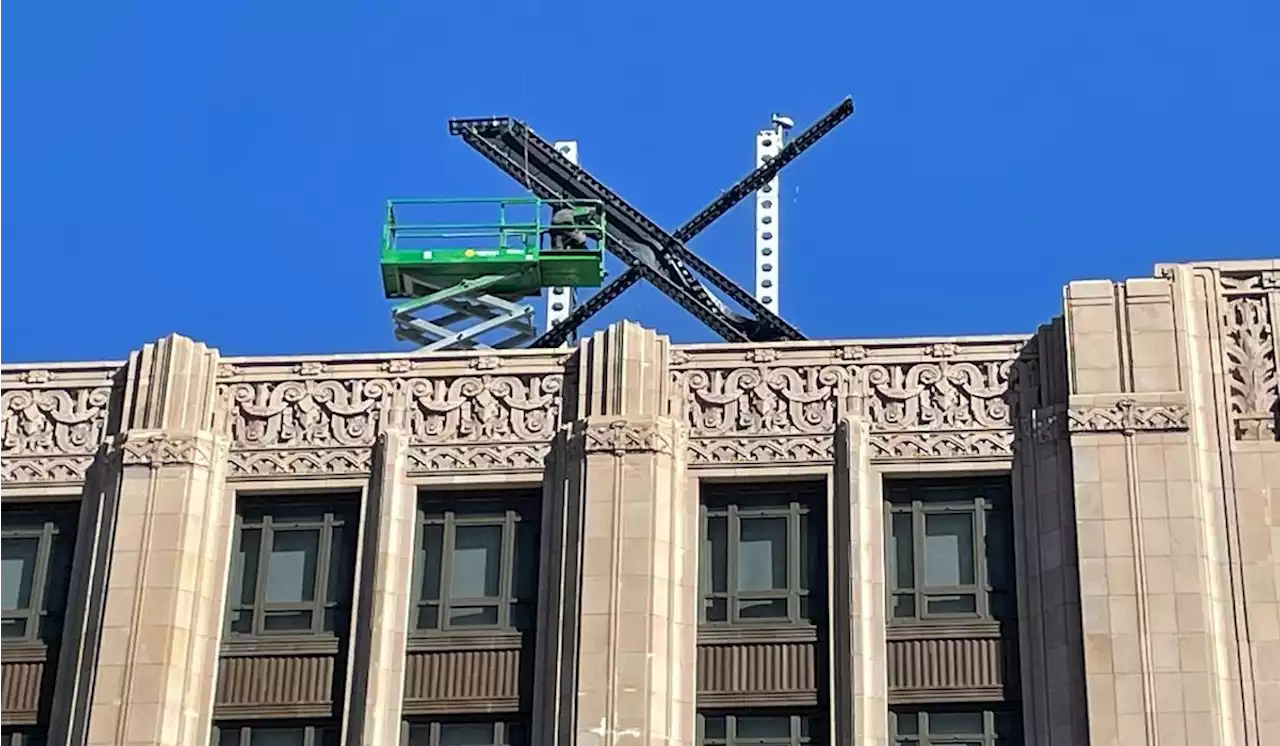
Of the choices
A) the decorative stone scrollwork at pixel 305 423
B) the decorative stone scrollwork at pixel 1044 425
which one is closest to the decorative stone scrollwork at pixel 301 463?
the decorative stone scrollwork at pixel 305 423

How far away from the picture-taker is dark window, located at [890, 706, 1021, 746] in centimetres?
2756

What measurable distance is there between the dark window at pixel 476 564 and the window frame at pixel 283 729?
1.76m

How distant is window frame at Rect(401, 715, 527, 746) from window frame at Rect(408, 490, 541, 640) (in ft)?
3.71

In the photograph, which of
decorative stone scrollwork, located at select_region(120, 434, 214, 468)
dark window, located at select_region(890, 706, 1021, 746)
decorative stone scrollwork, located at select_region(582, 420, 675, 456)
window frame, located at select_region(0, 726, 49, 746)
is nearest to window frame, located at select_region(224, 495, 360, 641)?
decorative stone scrollwork, located at select_region(120, 434, 214, 468)

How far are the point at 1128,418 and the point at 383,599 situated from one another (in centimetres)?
1010

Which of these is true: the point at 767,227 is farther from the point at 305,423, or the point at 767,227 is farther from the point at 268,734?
the point at 268,734

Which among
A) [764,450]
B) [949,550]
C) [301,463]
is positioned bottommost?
[949,550]

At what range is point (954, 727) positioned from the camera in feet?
91.0

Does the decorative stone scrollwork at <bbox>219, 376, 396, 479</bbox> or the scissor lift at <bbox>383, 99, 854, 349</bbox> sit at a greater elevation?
the scissor lift at <bbox>383, 99, 854, 349</bbox>

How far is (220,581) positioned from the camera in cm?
2922

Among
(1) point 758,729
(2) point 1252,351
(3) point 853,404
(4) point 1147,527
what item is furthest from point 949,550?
(2) point 1252,351

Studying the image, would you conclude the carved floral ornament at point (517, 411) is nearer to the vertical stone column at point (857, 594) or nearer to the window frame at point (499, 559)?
the vertical stone column at point (857, 594)

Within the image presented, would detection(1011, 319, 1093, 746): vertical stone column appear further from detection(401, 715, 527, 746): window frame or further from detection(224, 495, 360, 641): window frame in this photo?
detection(224, 495, 360, 641): window frame

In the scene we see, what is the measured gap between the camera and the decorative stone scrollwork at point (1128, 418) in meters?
28.3
